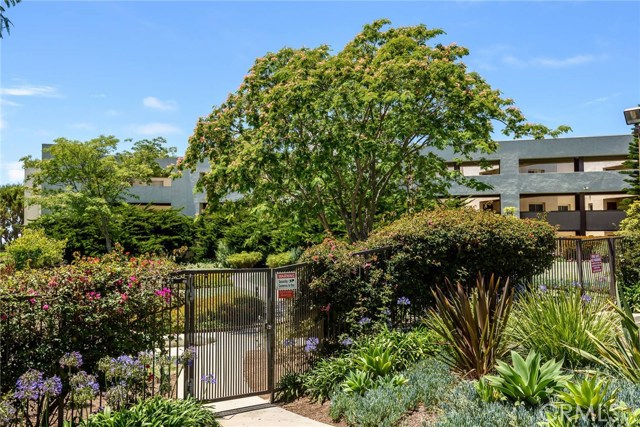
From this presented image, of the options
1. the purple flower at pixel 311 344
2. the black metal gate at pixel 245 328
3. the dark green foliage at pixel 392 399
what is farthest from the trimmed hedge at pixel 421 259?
the dark green foliage at pixel 392 399

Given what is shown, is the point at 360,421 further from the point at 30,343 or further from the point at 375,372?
the point at 30,343

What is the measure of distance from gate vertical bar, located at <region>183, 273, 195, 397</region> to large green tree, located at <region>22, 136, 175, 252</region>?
A: 20.8 meters

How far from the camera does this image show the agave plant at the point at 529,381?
573 cm

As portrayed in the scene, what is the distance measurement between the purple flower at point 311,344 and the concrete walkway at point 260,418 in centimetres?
100

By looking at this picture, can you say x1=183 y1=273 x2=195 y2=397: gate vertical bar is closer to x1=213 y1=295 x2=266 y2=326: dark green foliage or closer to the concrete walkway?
x1=213 y1=295 x2=266 y2=326: dark green foliage

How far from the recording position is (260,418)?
7.65 metres

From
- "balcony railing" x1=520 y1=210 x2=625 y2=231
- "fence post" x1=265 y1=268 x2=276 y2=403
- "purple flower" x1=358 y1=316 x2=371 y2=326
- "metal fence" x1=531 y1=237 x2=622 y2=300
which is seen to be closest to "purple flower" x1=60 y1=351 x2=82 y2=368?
"fence post" x1=265 y1=268 x2=276 y2=403

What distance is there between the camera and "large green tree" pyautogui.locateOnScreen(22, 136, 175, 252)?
27141mm

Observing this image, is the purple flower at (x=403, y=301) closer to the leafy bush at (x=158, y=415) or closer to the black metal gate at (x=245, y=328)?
the black metal gate at (x=245, y=328)

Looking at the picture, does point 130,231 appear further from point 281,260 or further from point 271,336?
point 271,336

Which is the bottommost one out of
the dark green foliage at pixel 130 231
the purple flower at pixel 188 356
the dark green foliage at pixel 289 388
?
the dark green foliage at pixel 289 388

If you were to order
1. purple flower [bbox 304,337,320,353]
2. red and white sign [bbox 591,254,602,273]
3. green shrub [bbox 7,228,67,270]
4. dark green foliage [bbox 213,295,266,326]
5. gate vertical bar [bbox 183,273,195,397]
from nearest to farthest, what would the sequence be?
gate vertical bar [bbox 183,273,195,397] < dark green foliage [bbox 213,295,266,326] < purple flower [bbox 304,337,320,353] < red and white sign [bbox 591,254,602,273] < green shrub [bbox 7,228,67,270]

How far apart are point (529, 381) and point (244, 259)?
66.9 feet

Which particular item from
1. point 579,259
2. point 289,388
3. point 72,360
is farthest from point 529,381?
point 579,259
